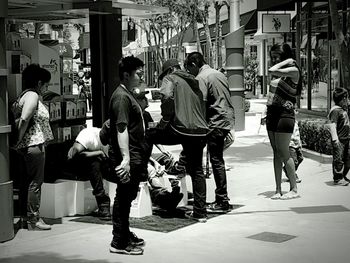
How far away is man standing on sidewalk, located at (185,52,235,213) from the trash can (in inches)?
104

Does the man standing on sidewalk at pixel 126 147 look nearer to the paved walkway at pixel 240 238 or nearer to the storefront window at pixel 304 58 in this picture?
the paved walkway at pixel 240 238

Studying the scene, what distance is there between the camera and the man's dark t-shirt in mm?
6367

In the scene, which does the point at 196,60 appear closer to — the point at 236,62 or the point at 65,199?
the point at 65,199

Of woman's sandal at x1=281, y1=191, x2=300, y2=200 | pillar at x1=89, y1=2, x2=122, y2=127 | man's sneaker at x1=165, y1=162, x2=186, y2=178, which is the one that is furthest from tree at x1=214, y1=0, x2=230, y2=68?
man's sneaker at x1=165, y1=162, x2=186, y2=178

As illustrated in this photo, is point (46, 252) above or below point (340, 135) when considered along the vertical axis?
below

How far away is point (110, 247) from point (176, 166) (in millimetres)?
2233

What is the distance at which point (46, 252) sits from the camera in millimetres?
6629

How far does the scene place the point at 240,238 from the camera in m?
7.16

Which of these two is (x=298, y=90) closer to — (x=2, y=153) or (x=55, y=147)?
(x=55, y=147)

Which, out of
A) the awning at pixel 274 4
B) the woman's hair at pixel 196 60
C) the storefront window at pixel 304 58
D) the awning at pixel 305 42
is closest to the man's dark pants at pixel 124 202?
the woman's hair at pixel 196 60

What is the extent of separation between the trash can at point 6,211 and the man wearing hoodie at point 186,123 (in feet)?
6.19

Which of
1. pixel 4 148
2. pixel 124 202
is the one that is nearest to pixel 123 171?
pixel 124 202

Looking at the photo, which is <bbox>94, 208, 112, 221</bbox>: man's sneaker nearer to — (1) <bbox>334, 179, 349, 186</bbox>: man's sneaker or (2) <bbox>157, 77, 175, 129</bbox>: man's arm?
(2) <bbox>157, 77, 175, 129</bbox>: man's arm

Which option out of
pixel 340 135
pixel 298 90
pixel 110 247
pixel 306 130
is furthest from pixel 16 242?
pixel 306 130
